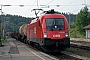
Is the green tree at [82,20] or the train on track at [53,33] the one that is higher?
the green tree at [82,20]

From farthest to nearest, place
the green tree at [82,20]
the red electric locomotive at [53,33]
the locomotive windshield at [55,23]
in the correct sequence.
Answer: the green tree at [82,20], the locomotive windshield at [55,23], the red electric locomotive at [53,33]

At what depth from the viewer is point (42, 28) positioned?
21.8m

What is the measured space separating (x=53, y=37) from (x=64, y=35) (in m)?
0.95

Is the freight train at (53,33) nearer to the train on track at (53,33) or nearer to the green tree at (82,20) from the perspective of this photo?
the train on track at (53,33)

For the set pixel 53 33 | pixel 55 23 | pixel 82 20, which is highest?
pixel 82 20

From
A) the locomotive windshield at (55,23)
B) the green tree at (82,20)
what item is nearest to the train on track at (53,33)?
the locomotive windshield at (55,23)

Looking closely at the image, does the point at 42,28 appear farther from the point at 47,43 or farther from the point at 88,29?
the point at 88,29

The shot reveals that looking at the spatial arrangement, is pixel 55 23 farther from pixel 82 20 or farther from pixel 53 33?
pixel 82 20

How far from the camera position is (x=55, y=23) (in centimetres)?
2225

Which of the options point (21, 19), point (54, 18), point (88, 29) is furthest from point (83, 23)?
point (54, 18)

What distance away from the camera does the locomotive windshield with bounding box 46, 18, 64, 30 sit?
862 inches

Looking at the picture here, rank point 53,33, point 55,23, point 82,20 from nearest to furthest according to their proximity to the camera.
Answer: point 53,33
point 55,23
point 82,20

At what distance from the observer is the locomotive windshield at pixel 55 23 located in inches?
862

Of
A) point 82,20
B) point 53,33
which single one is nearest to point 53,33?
point 53,33
